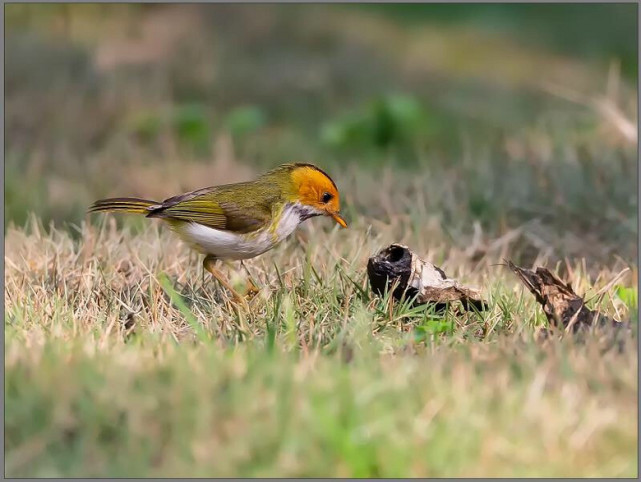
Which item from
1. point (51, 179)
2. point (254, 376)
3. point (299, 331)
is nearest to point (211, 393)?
point (254, 376)

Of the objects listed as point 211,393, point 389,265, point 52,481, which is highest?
point 389,265

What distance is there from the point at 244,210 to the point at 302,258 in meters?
0.46

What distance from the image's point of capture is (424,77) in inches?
445

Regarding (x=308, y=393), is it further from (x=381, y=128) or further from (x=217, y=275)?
(x=381, y=128)

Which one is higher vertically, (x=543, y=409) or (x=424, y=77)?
(x=424, y=77)

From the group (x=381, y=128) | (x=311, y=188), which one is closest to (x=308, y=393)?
(x=311, y=188)

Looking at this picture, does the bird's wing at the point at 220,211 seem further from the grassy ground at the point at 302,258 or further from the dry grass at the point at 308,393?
the dry grass at the point at 308,393

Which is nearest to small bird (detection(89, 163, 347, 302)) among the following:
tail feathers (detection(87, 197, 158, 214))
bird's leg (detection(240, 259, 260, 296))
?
tail feathers (detection(87, 197, 158, 214))

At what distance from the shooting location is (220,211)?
486 centimetres

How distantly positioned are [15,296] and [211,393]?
5.25ft

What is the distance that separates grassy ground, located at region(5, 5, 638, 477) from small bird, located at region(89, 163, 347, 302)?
187 millimetres

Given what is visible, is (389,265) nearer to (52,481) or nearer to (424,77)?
(52,481)

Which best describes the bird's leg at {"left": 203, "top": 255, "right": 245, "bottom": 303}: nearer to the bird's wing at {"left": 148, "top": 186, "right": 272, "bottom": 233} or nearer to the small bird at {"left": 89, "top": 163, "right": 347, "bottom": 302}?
the small bird at {"left": 89, "top": 163, "right": 347, "bottom": 302}

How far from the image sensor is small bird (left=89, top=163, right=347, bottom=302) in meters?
4.79
